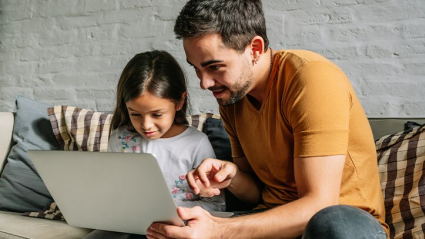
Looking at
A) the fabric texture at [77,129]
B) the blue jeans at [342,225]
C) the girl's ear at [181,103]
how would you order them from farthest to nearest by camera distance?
the fabric texture at [77,129] → the girl's ear at [181,103] → the blue jeans at [342,225]

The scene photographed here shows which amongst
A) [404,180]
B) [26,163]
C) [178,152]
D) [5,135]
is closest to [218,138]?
[178,152]

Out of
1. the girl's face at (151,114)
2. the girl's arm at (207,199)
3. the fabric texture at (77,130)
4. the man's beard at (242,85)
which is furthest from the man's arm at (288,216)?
the fabric texture at (77,130)

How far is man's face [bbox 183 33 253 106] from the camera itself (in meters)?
1.16

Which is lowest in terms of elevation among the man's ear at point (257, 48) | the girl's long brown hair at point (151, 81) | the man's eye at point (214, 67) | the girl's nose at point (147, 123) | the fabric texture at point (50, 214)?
the fabric texture at point (50, 214)

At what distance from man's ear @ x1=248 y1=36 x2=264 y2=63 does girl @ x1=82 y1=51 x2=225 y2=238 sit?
1.38 feet

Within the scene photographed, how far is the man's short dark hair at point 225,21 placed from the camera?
117cm

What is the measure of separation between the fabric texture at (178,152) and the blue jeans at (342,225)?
2.41ft

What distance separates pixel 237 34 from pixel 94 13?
1.40 meters

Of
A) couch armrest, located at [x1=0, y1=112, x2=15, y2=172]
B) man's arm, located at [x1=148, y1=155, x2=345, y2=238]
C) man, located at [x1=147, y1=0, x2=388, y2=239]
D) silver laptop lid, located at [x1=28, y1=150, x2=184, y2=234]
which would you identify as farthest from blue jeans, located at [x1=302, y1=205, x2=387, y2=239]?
couch armrest, located at [x1=0, y1=112, x2=15, y2=172]

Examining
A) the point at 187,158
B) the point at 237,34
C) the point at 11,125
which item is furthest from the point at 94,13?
the point at 237,34

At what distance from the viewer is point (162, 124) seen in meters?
1.55

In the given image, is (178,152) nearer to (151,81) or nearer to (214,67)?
(151,81)

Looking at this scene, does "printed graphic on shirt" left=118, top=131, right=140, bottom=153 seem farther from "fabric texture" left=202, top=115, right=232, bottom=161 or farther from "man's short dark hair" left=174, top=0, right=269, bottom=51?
"man's short dark hair" left=174, top=0, right=269, bottom=51

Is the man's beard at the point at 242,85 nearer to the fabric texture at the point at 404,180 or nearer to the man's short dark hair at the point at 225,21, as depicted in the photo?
the man's short dark hair at the point at 225,21
